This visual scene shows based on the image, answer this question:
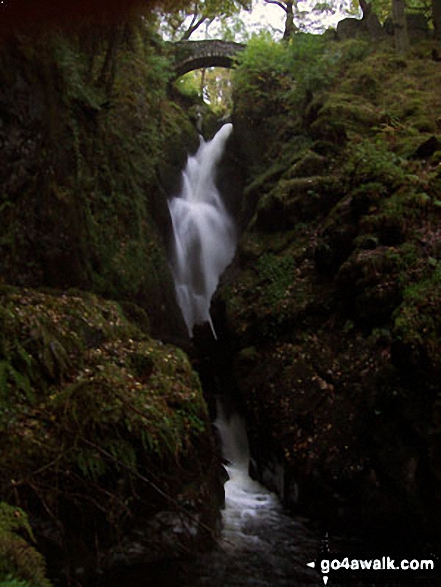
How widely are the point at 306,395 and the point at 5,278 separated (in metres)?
4.59

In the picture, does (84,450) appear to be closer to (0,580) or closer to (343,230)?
(0,580)

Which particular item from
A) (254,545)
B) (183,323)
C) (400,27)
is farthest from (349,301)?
(400,27)

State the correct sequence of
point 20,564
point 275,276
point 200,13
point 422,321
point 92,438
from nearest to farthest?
1. point 20,564
2. point 92,438
3. point 422,321
4. point 275,276
5. point 200,13

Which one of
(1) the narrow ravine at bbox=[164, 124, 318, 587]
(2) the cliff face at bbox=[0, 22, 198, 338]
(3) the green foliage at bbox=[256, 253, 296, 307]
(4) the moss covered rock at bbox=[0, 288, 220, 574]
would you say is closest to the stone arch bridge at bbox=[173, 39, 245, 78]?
(1) the narrow ravine at bbox=[164, 124, 318, 587]

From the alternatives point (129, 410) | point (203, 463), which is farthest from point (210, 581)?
point (129, 410)

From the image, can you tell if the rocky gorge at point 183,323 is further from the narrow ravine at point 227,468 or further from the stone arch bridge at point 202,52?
the stone arch bridge at point 202,52

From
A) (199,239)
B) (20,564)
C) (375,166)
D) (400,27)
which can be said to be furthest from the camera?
(400,27)

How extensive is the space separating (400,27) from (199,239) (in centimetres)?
806

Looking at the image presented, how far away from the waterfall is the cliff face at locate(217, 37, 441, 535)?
142 cm

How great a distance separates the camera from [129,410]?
522 centimetres

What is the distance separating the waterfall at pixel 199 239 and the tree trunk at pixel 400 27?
597 cm

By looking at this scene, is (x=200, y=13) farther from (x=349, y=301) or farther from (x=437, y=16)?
(x=349, y=301)

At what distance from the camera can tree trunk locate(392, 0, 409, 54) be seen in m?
14.0

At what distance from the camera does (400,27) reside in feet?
46.5
